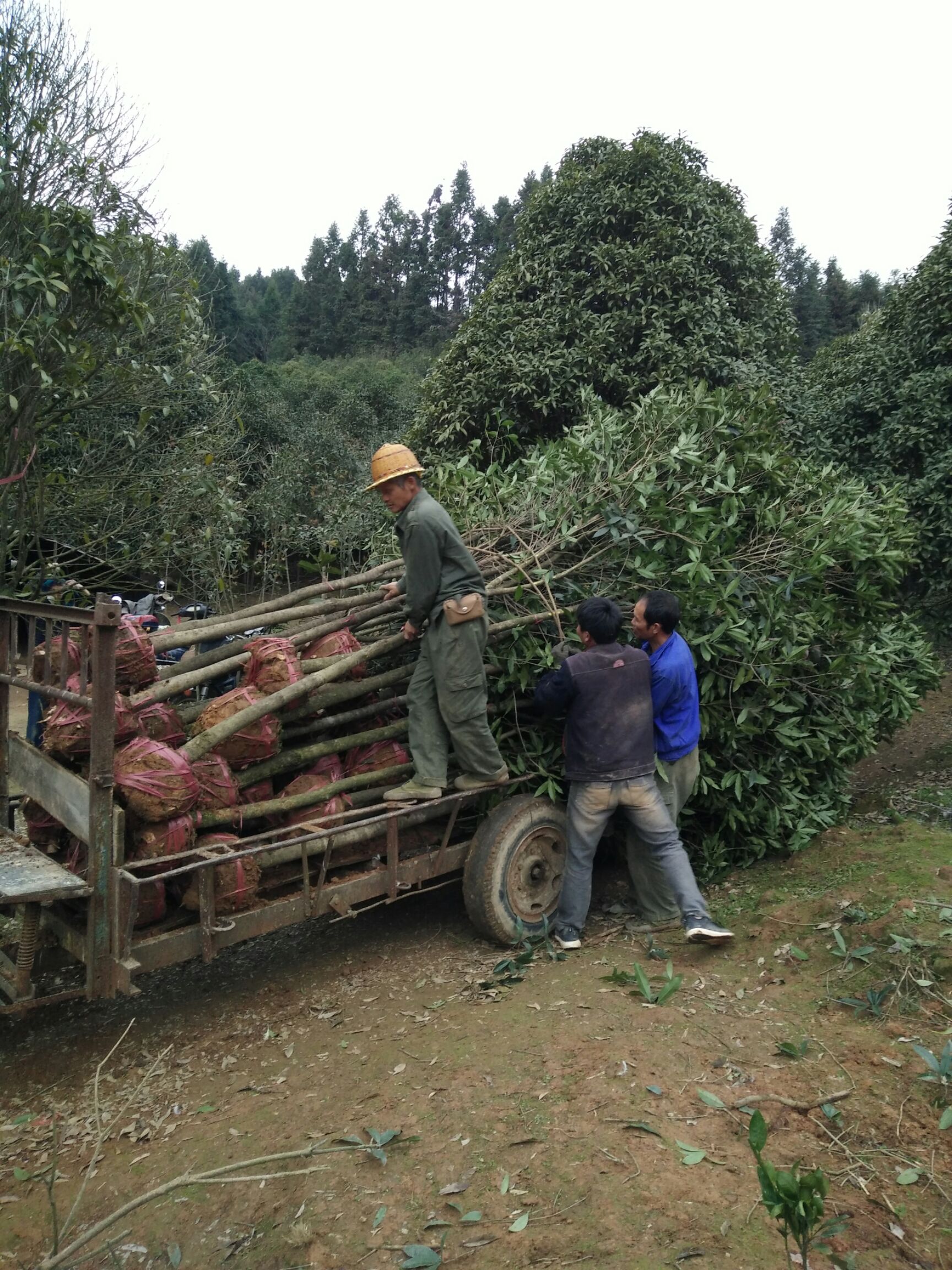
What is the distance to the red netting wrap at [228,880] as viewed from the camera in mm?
4094

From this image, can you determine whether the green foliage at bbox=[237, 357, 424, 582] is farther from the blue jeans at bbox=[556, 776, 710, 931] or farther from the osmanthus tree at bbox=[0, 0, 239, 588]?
the blue jeans at bbox=[556, 776, 710, 931]

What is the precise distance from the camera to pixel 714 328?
8.75 m

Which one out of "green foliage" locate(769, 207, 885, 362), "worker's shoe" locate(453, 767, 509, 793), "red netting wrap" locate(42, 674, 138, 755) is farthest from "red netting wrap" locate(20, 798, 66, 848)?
"green foliage" locate(769, 207, 885, 362)

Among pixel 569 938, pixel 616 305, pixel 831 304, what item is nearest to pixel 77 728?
pixel 569 938

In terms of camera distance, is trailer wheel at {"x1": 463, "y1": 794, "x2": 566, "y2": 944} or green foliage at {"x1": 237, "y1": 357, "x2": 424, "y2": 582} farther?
green foliage at {"x1": 237, "y1": 357, "x2": 424, "y2": 582}

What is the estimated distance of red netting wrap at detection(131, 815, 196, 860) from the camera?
3979mm

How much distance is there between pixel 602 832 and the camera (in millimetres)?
5203

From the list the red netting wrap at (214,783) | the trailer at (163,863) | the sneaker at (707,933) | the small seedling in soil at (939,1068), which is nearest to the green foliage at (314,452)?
the trailer at (163,863)

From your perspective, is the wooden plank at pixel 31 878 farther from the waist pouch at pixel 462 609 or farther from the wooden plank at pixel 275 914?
the waist pouch at pixel 462 609

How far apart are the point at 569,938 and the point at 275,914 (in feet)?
5.58

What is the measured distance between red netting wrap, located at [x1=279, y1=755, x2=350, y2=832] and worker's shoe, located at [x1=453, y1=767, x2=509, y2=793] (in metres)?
0.64

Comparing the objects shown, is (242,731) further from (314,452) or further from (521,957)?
(314,452)

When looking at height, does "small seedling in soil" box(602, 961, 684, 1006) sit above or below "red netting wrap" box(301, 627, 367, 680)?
below

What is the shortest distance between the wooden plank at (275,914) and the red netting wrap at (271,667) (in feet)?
3.42
